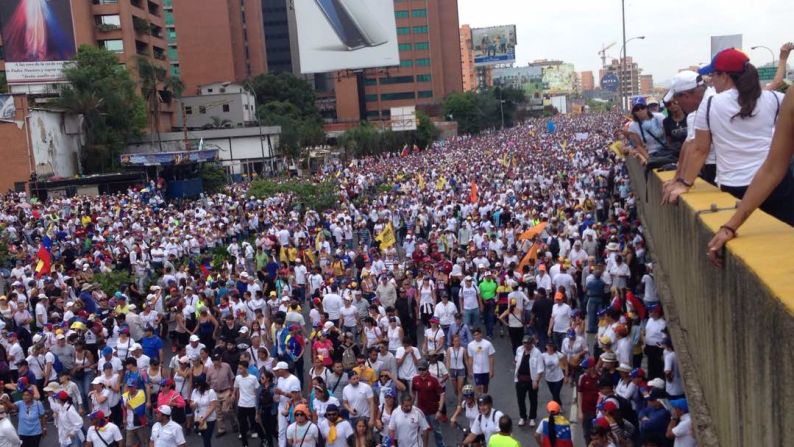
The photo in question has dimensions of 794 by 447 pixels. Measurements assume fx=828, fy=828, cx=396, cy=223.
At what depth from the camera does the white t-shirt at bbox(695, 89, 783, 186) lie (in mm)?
4305

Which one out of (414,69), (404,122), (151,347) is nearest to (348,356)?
(151,347)

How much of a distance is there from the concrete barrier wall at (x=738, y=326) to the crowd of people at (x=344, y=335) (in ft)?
5.06

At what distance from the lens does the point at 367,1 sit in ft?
242

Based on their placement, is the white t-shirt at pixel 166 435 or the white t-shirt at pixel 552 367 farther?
the white t-shirt at pixel 552 367

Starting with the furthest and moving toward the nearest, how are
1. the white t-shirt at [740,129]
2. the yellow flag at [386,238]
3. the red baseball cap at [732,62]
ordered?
the yellow flag at [386,238], the white t-shirt at [740,129], the red baseball cap at [732,62]

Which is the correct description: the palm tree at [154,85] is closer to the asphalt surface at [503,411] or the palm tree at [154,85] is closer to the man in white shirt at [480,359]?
the asphalt surface at [503,411]

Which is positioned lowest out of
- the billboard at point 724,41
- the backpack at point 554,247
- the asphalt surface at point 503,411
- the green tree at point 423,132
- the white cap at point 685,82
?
the asphalt surface at point 503,411

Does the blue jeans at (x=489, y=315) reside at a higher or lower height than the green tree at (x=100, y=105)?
lower

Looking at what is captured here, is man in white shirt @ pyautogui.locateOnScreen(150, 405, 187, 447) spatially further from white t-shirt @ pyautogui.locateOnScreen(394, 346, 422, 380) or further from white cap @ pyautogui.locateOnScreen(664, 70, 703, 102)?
white cap @ pyautogui.locateOnScreen(664, 70, 703, 102)

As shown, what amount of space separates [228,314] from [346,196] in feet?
64.1

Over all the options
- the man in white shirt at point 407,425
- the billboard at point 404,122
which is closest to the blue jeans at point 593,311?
the man in white shirt at point 407,425

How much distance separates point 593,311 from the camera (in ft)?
44.5

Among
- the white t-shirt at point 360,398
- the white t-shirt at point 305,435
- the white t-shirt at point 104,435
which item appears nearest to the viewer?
the white t-shirt at point 305,435

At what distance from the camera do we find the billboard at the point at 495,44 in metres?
191
